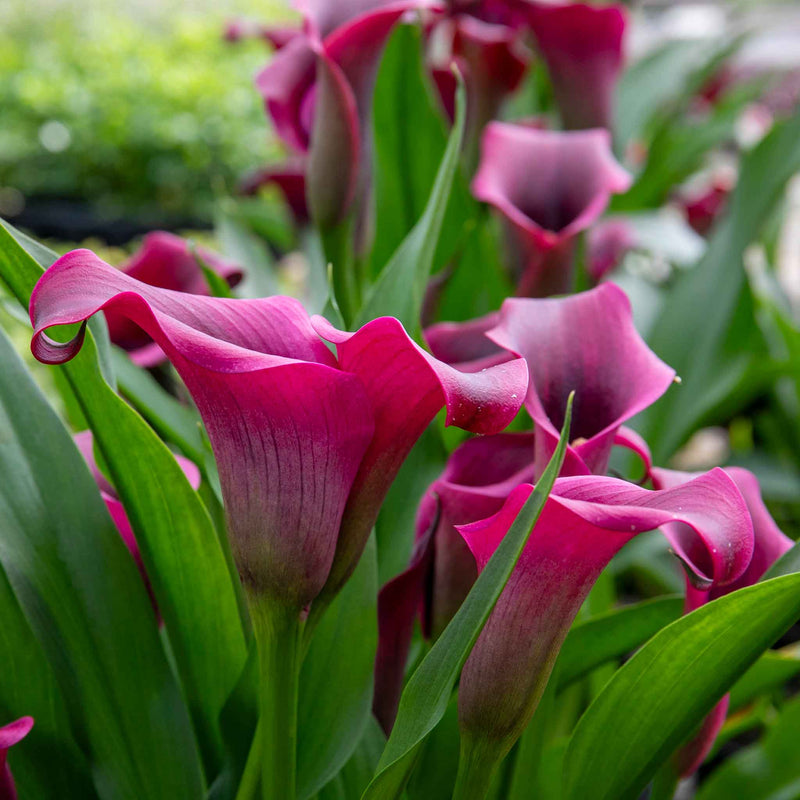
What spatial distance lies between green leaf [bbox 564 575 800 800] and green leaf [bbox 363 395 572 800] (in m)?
0.06

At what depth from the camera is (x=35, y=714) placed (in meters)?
0.31

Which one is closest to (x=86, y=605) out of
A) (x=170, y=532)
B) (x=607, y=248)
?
(x=170, y=532)

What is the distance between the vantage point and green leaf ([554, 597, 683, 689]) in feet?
1.11

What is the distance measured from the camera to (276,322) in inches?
9.2

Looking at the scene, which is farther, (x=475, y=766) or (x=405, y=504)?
(x=405, y=504)

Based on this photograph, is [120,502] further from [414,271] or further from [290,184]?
[290,184]

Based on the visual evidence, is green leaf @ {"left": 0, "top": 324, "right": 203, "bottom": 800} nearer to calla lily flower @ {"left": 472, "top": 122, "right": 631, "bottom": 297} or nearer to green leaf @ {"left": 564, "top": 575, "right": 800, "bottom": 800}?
green leaf @ {"left": 564, "top": 575, "right": 800, "bottom": 800}

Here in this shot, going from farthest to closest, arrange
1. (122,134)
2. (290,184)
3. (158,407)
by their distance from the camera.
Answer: (122,134) < (290,184) < (158,407)

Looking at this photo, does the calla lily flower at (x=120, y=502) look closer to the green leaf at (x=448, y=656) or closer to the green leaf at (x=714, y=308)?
the green leaf at (x=448, y=656)

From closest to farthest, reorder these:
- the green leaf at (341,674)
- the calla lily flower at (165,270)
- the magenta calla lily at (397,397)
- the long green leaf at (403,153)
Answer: the magenta calla lily at (397,397) → the green leaf at (341,674) → the calla lily flower at (165,270) → the long green leaf at (403,153)

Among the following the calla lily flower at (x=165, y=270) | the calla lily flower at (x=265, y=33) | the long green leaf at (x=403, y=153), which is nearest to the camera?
the calla lily flower at (x=165, y=270)

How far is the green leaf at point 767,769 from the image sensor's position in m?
0.46

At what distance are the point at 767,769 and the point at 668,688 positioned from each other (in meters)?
0.24

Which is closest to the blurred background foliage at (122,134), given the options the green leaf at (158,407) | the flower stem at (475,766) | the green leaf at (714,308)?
the green leaf at (714,308)
